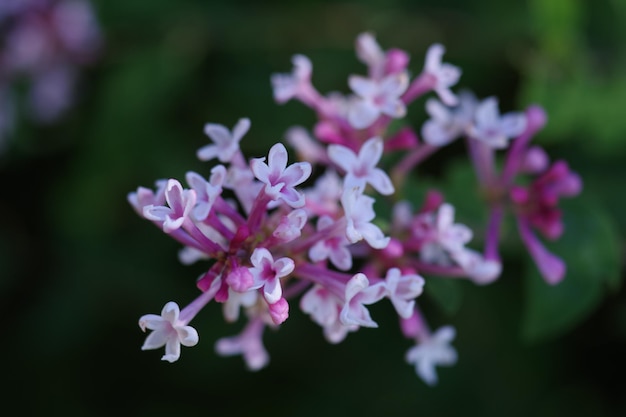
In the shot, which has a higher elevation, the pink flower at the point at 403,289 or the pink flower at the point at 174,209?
the pink flower at the point at 174,209

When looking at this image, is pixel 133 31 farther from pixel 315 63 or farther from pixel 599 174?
pixel 599 174

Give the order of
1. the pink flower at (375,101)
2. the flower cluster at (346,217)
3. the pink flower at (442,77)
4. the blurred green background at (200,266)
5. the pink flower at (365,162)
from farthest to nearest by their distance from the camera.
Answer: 1. the blurred green background at (200,266)
2. the pink flower at (442,77)
3. the pink flower at (375,101)
4. the pink flower at (365,162)
5. the flower cluster at (346,217)

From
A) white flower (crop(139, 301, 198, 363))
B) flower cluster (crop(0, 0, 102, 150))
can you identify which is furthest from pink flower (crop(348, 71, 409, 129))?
flower cluster (crop(0, 0, 102, 150))

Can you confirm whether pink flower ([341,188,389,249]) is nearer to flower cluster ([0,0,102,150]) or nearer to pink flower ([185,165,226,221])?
pink flower ([185,165,226,221])

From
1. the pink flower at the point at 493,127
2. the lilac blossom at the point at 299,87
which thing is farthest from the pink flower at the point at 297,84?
the pink flower at the point at 493,127

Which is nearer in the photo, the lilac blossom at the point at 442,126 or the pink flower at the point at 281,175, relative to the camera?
the pink flower at the point at 281,175

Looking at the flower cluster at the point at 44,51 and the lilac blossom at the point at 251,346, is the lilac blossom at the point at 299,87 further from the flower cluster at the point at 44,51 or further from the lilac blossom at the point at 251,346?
the flower cluster at the point at 44,51

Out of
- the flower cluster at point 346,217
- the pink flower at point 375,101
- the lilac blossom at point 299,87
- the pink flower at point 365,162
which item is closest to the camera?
the flower cluster at point 346,217

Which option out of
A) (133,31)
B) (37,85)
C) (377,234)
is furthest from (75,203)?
(377,234)
